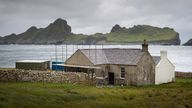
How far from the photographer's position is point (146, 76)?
62281mm

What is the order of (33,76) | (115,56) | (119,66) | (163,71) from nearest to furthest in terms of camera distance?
(33,76), (119,66), (115,56), (163,71)

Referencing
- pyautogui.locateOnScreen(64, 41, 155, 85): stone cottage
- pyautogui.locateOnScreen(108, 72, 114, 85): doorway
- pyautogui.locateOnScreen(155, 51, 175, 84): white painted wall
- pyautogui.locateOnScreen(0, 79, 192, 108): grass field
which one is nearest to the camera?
pyautogui.locateOnScreen(0, 79, 192, 108): grass field

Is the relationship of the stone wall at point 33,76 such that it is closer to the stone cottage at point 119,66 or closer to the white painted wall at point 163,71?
the stone cottage at point 119,66

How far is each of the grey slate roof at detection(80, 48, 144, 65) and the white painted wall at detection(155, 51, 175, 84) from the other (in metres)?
6.05

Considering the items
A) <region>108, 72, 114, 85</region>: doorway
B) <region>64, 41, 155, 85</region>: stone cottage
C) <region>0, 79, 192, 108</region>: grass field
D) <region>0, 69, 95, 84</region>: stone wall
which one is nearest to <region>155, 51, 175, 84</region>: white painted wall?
<region>64, 41, 155, 85</region>: stone cottage

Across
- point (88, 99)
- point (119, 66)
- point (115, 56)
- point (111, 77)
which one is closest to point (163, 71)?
point (115, 56)

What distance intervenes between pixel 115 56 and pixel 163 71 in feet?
35.1

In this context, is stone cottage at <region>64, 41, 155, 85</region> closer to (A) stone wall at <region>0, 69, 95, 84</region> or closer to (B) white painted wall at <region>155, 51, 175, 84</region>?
(B) white painted wall at <region>155, 51, 175, 84</region>

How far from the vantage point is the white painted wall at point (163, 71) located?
216 ft

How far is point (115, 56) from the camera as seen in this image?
6406 cm

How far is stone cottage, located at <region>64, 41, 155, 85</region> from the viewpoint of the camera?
198 feet

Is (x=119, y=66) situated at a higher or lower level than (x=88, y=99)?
higher

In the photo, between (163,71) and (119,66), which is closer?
(119,66)

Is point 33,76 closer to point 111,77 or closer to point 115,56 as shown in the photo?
point 111,77
